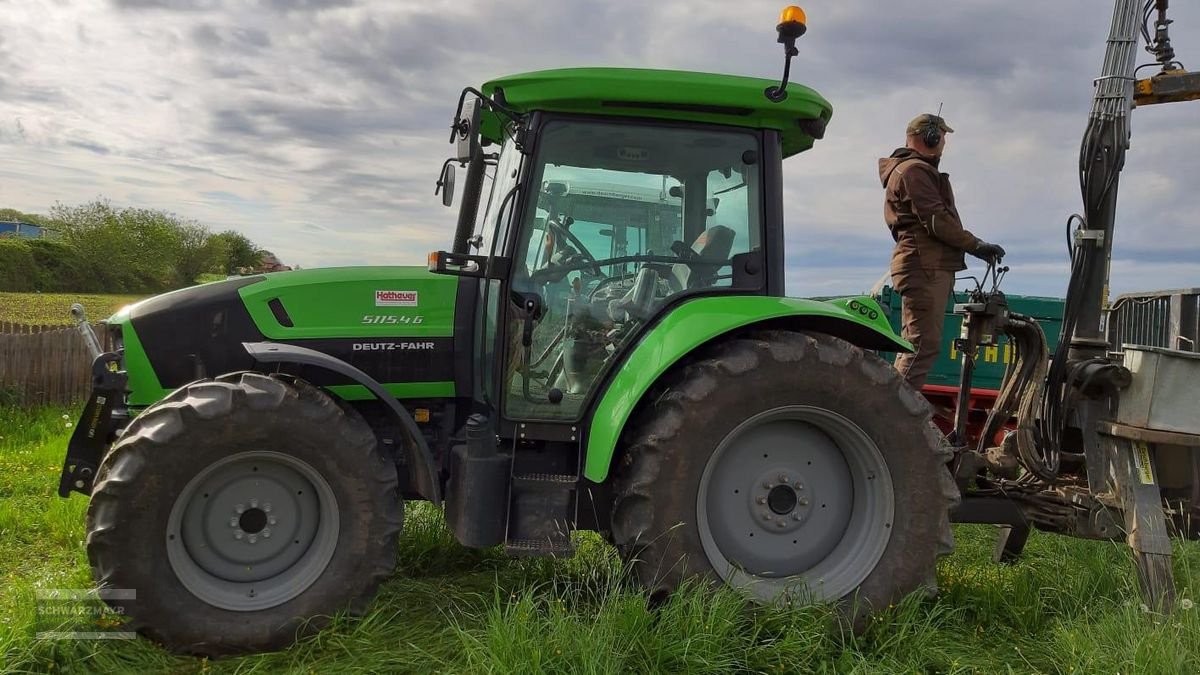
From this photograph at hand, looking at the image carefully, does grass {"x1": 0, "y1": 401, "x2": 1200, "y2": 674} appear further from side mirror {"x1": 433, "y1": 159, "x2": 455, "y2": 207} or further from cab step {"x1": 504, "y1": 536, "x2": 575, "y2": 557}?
side mirror {"x1": 433, "y1": 159, "x2": 455, "y2": 207}

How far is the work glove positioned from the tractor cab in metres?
1.49

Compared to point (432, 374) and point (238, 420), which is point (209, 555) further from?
point (432, 374)

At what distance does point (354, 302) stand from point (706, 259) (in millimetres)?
1602

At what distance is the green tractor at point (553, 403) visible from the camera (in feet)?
9.74

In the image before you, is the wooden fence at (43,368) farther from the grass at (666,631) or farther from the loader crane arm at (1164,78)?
the loader crane arm at (1164,78)

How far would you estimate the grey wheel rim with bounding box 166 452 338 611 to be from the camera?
2.96 m

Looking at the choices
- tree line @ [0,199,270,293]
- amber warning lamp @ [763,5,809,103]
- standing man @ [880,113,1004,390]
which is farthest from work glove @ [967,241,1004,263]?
tree line @ [0,199,270,293]

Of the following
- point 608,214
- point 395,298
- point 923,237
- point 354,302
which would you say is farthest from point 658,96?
point 923,237

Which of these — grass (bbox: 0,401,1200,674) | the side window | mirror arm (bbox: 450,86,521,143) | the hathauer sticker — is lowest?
grass (bbox: 0,401,1200,674)

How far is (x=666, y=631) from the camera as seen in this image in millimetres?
2822

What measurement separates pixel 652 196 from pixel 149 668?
2.67 metres

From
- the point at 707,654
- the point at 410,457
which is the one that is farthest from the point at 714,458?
the point at 410,457

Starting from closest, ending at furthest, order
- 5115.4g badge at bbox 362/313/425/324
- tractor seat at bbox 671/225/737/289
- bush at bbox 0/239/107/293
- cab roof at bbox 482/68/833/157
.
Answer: cab roof at bbox 482/68/833/157
tractor seat at bbox 671/225/737/289
5115.4g badge at bbox 362/313/425/324
bush at bbox 0/239/107/293

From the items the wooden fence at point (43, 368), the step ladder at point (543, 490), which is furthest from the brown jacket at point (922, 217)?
the wooden fence at point (43, 368)
